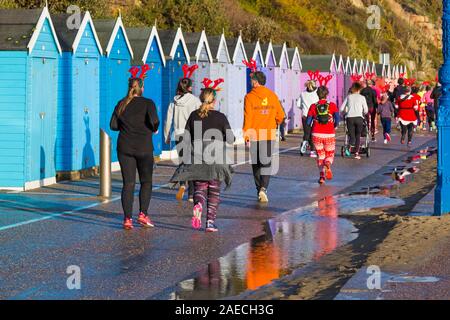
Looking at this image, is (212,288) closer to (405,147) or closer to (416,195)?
(416,195)

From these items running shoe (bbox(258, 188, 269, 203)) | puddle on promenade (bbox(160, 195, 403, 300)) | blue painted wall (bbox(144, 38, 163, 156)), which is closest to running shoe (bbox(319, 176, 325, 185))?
puddle on promenade (bbox(160, 195, 403, 300))

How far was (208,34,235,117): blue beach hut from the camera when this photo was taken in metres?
28.4

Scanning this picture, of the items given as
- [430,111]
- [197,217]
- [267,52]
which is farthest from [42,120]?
[430,111]

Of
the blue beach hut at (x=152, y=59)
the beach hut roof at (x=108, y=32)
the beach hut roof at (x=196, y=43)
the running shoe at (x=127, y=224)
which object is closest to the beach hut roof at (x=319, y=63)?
the beach hut roof at (x=196, y=43)

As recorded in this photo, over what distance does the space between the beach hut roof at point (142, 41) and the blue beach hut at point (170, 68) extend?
46 centimetres

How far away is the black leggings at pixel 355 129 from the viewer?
24547 millimetres

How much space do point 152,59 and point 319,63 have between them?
21477 millimetres

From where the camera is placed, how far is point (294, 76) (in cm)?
3875

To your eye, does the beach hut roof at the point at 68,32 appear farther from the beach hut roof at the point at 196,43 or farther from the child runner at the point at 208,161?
the child runner at the point at 208,161

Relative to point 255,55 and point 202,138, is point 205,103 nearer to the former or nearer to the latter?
point 202,138

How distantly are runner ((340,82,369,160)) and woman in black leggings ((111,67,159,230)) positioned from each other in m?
11.7

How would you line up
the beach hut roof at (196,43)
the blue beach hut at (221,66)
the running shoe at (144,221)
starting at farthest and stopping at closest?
the blue beach hut at (221,66) < the beach hut roof at (196,43) < the running shoe at (144,221)

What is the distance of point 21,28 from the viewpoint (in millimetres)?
18000
